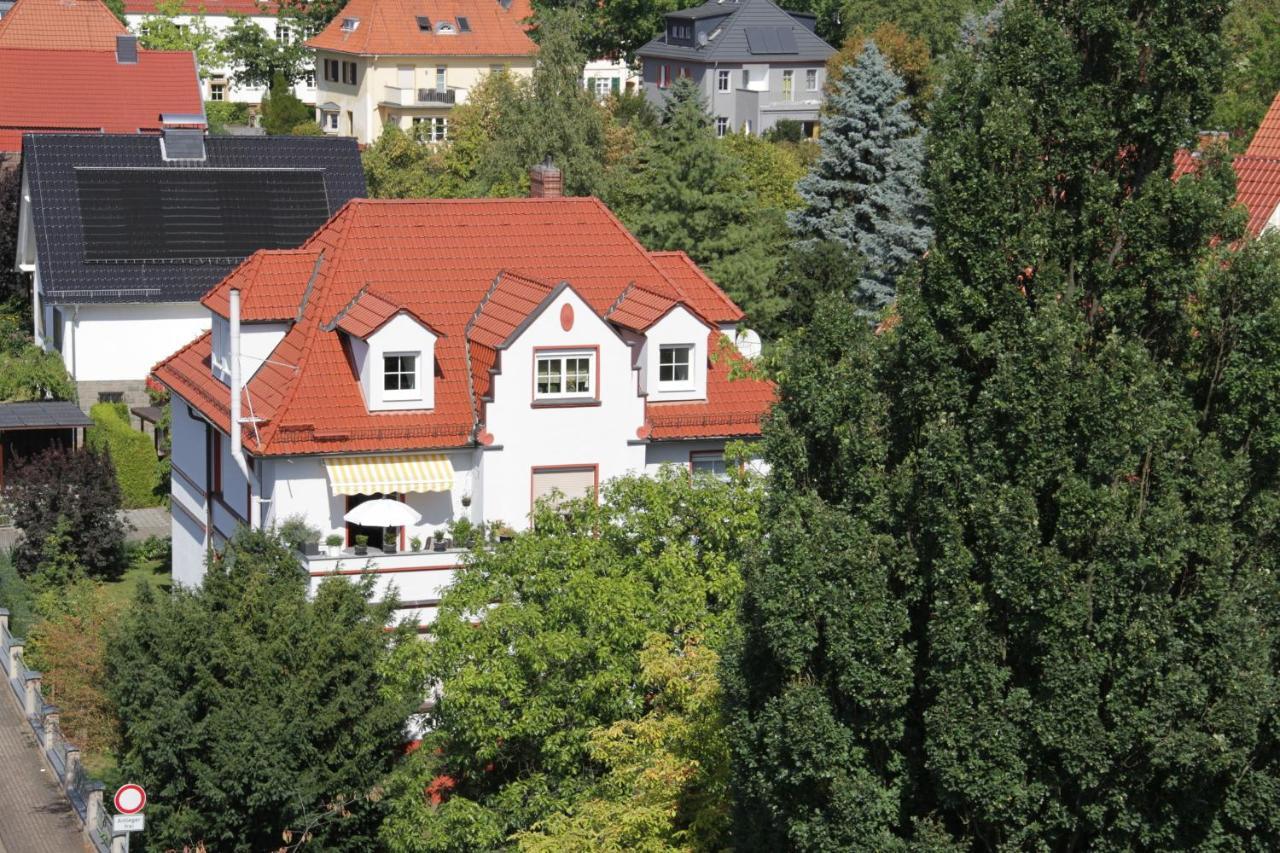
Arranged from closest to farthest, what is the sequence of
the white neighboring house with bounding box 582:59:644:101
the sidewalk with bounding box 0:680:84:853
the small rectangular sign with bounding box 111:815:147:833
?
1. the small rectangular sign with bounding box 111:815:147:833
2. the sidewalk with bounding box 0:680:84:853
3. the white neighboring house with bounding box 582:59:644:101

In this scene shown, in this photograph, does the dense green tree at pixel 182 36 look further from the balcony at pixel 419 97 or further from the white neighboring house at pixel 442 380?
the white neighboring house at pixel 442 380

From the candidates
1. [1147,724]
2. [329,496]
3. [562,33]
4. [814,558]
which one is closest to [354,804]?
[329,496]

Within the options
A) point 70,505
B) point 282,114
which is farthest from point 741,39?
point 70,505

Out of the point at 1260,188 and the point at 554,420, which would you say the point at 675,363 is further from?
the point at 1260,188

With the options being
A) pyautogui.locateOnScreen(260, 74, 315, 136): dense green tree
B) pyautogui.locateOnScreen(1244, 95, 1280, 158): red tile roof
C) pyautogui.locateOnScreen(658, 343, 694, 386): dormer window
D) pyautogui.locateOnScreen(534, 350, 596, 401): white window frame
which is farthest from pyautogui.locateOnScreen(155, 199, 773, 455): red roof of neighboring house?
pyautogui.locateOnScreen(260, 74, 315, 136): dense green tree

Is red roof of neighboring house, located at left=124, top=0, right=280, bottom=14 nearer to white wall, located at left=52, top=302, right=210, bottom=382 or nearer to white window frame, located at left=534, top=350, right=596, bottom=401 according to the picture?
white wall, located at left=52, top=302, right=210, bottom=382

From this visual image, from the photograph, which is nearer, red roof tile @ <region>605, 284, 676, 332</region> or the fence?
the fence
